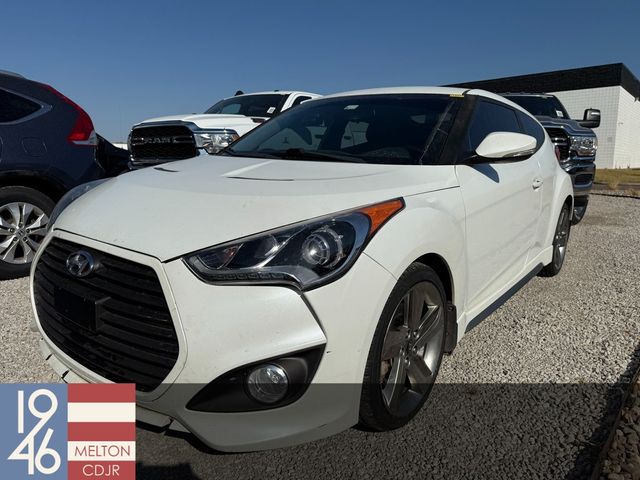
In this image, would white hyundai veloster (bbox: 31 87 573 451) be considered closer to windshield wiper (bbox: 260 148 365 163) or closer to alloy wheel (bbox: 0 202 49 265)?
windshield wiper (bbox: 260 148 365 163)

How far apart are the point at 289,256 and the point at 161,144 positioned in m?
5.26

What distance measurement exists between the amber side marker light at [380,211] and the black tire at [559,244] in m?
2.87

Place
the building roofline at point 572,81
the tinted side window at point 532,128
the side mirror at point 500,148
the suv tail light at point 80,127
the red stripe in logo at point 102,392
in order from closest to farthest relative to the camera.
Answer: the red stripe in logo at point 102,392 < the side mirror at point 500,148 < the tinted side window at point 532,128 < the suv tail light at point 80,127 < the building roofline at point 572,81

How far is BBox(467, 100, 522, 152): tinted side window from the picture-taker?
294 cm

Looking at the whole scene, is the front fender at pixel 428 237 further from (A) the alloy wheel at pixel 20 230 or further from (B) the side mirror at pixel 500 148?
(A) the alloy wheel at pixel 20 230

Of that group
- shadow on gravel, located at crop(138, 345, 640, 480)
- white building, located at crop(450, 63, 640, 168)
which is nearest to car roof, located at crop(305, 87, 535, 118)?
shadow on gravel, located at crop(138, 345, 640, 480)

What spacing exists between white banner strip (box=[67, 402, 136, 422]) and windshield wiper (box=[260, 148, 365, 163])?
5.15 feet

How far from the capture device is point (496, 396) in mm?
2543

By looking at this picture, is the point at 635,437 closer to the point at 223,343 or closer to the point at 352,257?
the point at 352,257

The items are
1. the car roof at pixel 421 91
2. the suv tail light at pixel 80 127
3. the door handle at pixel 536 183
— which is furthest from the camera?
the suv tail light at pixel 80 127

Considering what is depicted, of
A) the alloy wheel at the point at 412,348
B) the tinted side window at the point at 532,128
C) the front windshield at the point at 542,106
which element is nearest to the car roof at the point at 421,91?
the tinted side window at the point at 532,128

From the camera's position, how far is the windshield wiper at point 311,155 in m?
2.69

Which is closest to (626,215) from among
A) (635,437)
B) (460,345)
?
(460,345)

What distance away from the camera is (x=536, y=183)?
3.56 metres
